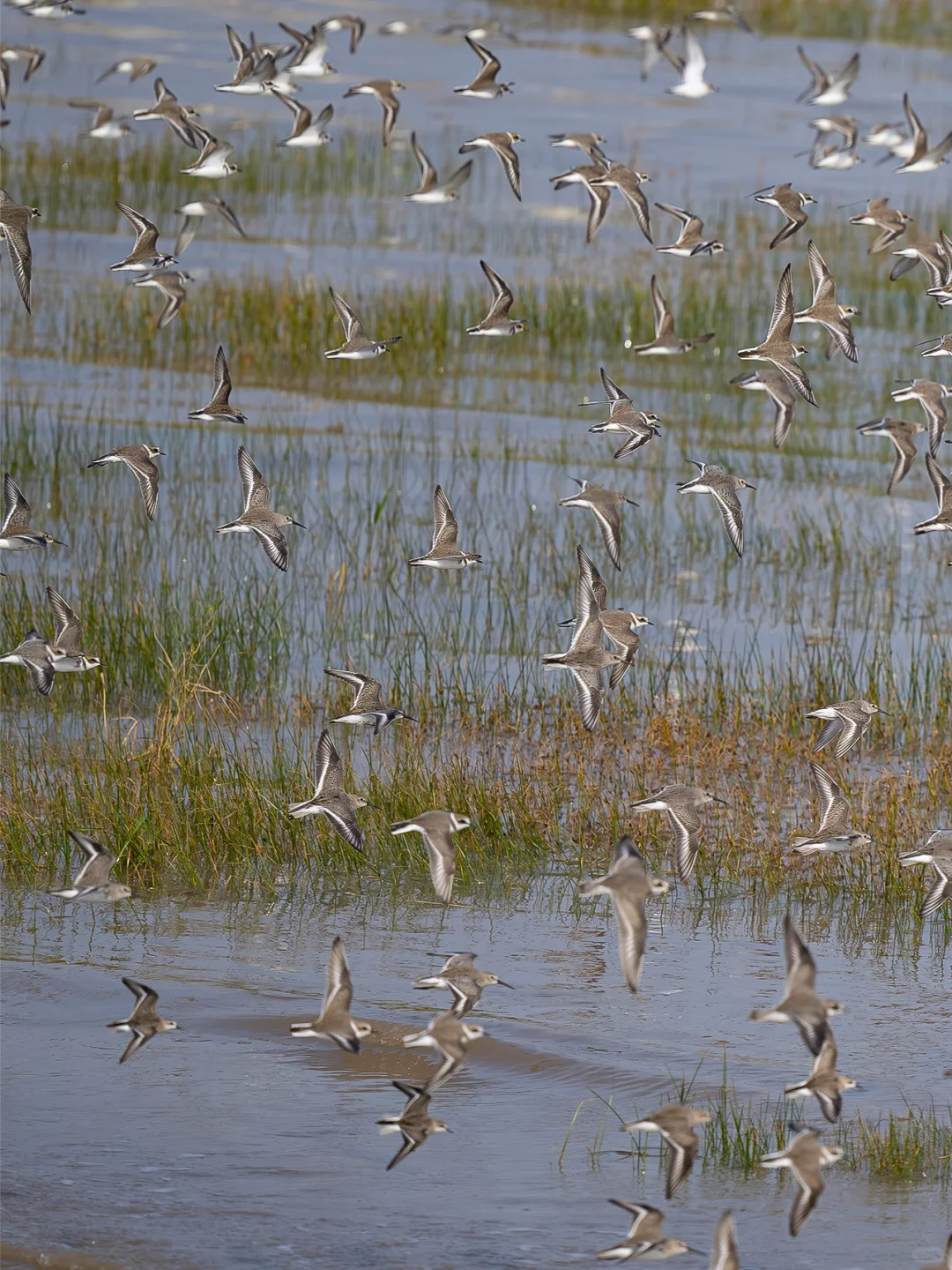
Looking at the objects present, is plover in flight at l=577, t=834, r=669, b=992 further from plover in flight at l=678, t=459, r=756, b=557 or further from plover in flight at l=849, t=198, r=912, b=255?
plover in flight at l=849, t=198, r=912, b=255

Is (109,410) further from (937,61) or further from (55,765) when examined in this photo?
(937,61)

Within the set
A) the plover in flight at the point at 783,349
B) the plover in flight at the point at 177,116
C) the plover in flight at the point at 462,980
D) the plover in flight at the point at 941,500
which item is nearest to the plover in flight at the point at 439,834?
the plover in flight at the point at 462,980

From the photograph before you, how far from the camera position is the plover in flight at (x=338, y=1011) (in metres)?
5.40

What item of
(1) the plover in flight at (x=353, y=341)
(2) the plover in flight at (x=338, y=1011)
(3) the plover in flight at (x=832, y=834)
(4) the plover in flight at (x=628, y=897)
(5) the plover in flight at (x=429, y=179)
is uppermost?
(5) the plover in flight at (x=429, y=179)

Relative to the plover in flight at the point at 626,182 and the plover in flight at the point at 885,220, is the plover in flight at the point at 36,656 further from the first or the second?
the plover in flight at the point at 885,220

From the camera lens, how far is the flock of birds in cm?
531

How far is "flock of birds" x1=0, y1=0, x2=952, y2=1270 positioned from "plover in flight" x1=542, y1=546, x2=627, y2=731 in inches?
0.4

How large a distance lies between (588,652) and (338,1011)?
108 inches

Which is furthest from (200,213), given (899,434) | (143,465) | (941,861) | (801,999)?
(801,999)

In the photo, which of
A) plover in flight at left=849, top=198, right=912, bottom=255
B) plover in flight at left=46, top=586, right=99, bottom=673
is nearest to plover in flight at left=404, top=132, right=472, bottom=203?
plover in flight at left=849, top=198, right=912, bottom=255

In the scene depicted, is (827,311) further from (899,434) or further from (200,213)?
(200,213)

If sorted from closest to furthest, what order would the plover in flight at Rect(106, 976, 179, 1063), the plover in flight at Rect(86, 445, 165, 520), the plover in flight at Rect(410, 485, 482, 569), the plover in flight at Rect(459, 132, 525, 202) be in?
the plover in flight at Rect(106, 976, 179, 1063) → the plover in flight at Rect(410, 485, 482, 569) → the plover in flight at Rect(86, 445, 165, 520) → the plover in flight at Rect(459, 132, 525, 202)

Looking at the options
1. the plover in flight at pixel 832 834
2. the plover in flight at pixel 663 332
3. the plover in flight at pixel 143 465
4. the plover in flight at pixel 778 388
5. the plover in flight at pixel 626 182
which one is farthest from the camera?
the plover in flight at pixel 626 182

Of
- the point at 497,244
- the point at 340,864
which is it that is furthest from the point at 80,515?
the point at 497,244
